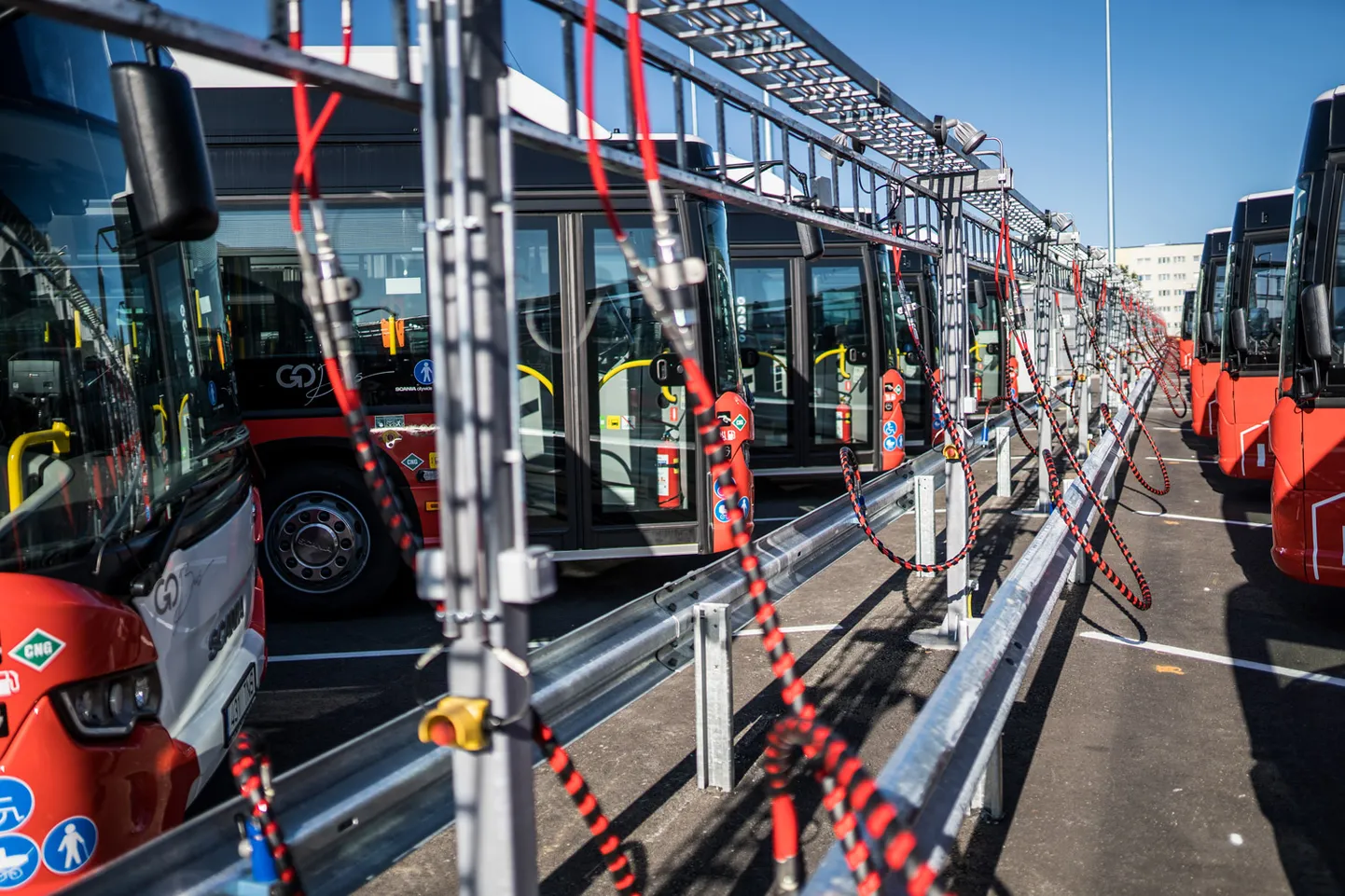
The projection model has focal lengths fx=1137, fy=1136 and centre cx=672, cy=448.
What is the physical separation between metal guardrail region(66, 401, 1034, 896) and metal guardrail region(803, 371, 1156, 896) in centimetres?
99

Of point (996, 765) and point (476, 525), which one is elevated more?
point (476, 525)

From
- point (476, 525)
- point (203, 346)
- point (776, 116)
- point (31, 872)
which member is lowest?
point (31, 872)

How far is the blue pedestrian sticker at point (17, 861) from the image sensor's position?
280cm

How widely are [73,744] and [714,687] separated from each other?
2.24 m

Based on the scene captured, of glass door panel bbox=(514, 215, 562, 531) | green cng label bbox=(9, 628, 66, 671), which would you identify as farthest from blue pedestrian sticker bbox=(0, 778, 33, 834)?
glass door panel bbox=(514, 215, 562, 531)

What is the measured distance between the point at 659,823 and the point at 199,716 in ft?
5.46

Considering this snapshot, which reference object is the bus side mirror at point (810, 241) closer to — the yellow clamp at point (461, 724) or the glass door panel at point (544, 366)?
the glass door panel at point (544, 366)

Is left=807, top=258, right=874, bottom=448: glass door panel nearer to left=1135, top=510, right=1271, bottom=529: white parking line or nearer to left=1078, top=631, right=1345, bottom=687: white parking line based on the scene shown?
left=1135, top=510, right=1271, bottom=529: white parking line

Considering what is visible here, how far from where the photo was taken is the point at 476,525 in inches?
84.0

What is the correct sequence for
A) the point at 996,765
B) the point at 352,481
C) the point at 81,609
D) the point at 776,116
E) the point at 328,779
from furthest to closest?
A: the point at 352,481, the point at 776,116, the point at 996,765, the point at 81,609, the point at 328,779

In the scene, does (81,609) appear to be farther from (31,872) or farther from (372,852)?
(372,852)

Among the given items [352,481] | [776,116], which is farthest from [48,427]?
[352,481]

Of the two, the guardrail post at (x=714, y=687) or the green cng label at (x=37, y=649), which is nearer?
the green cng label at (x=37, y=649)

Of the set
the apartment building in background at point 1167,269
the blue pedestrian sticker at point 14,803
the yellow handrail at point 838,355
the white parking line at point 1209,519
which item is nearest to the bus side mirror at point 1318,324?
the white parking line at point 1209,519
